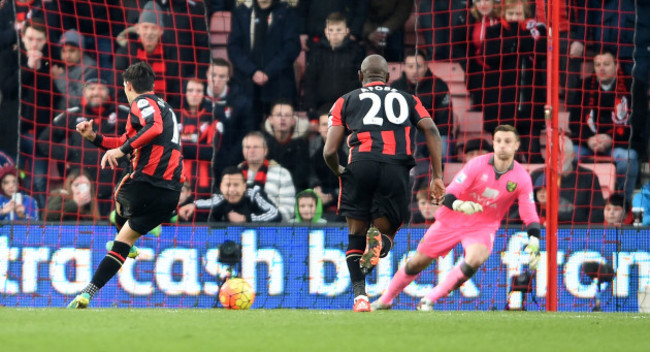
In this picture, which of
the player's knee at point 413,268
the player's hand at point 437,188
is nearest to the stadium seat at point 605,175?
the player's knee at point 413,268

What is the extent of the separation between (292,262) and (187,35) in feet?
9.05

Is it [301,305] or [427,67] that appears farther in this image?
[427,67]

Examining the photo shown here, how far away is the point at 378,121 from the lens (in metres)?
7.70

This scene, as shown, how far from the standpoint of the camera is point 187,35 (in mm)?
11531

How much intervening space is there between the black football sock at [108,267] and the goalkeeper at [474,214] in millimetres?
1979

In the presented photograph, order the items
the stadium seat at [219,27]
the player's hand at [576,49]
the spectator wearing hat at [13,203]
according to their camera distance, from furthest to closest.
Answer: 1. the stadium seat at [219,27]
2. the player's hand at [576,49]
3. the spectator wearing hat at [13,203]

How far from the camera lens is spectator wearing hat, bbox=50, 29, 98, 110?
36.9 feet

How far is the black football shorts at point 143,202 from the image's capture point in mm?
7934

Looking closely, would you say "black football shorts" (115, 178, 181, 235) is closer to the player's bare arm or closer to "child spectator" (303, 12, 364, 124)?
the player's bare arm

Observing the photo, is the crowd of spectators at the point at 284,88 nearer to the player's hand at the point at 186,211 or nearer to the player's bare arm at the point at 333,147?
the player's hand at the point at 186,211

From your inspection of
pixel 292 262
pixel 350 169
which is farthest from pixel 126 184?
pixel 292 262

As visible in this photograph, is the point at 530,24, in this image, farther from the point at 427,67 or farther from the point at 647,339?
the point at 647,339

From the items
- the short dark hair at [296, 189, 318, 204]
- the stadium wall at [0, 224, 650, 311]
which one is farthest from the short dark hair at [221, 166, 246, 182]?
the stadium wall at [0, 224, 650, 311]

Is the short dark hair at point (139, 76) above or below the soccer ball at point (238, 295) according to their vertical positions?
above
